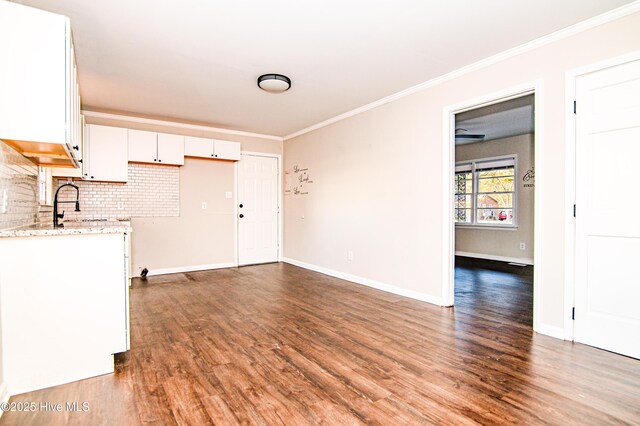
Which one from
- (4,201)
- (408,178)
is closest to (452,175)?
(408,178)

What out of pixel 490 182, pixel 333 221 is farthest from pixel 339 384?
pixel 490 182

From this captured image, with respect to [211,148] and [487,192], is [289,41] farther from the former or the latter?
[487,192]

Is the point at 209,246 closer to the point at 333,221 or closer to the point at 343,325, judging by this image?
the point at 333,221

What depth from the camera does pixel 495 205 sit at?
700 cm

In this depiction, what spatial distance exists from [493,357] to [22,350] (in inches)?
122

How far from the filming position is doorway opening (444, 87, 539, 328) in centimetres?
453

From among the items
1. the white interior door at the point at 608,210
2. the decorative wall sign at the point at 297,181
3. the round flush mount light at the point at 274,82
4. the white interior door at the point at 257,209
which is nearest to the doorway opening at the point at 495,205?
the white interior door at the point at 608,210

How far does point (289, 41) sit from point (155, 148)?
3268 mm

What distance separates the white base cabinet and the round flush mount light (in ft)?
7.28

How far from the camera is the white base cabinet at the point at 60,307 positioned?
1945mm

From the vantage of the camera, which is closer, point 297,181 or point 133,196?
point 133,196

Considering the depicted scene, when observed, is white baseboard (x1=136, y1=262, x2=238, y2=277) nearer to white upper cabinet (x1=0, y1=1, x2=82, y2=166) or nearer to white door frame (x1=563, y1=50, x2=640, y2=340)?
white upper cabinet (x1=0, y1=1, x2=82, y2=166)

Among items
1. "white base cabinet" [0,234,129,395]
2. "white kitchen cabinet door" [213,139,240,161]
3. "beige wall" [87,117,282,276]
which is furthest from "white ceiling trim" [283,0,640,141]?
"white base cabinet" [0,234,129,395]

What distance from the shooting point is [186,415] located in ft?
5.66
